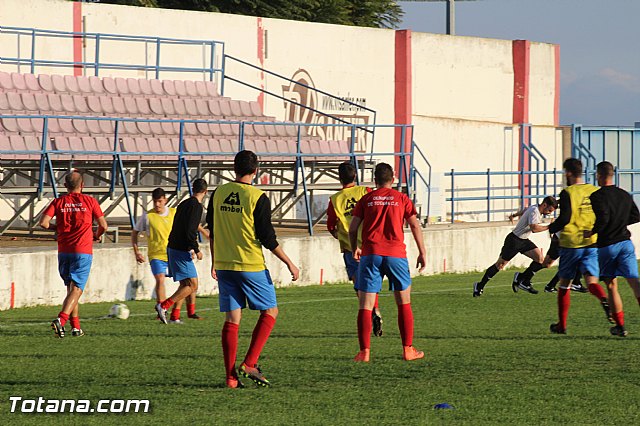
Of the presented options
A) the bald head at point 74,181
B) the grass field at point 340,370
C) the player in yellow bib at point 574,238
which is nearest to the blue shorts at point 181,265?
the grass field at point 340,370

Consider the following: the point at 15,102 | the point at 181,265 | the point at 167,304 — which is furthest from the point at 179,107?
the point at 167,304

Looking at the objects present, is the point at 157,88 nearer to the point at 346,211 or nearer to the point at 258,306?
the point at 346,211

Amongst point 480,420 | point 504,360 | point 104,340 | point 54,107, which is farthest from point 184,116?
point 480,420

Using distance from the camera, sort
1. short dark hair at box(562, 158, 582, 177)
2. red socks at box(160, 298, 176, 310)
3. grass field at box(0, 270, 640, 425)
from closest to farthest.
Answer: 1. grass field at box(0, 270, 640, 425)
2. short dark hair at box(562, 158, 582, 177)
3. red socks at box(160, 298, 176, 310)

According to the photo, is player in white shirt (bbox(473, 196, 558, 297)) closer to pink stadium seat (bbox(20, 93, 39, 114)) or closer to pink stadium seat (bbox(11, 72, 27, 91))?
pink stadium seat (bbox(20, 93, 39, 114))

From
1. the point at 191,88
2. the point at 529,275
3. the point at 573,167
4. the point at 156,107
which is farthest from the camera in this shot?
the point at 191,88

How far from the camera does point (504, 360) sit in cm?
1196

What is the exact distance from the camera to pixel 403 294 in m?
12.0

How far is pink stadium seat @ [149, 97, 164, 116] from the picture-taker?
25.4m

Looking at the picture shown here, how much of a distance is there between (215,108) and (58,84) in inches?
143

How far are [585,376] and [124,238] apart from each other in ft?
42.5

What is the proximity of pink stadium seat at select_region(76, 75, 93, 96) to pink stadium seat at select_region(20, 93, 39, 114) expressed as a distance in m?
1.66

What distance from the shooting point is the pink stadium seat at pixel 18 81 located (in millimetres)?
23703
